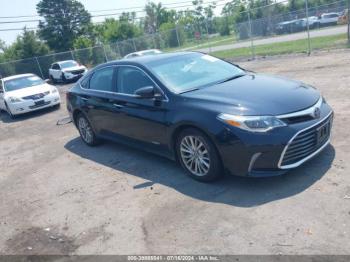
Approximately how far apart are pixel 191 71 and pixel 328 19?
96.1 ft

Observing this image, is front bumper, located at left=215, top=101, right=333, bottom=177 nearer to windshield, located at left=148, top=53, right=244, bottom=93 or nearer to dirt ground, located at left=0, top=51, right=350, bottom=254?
dirt ground, located at left=0, top=51, right=350, bottom=254

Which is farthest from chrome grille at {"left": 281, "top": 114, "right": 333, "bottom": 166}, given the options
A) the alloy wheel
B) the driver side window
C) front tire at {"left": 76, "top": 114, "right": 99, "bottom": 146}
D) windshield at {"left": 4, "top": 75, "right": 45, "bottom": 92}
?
windshield at {"left": 4, "top": 75, "right": 45, "bottom": 92}

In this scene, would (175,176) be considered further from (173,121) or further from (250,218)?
(250,218)

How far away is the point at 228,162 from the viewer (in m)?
4.59

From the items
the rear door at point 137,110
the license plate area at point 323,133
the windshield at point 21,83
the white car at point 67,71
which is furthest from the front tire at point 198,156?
the white car at point 67,71

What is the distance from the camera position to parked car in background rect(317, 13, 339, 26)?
99.9 ft

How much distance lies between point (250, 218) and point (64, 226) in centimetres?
227

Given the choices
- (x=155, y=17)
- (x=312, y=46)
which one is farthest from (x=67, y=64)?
(x=155, y=17)

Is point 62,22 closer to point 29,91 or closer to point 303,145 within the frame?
point 29,91

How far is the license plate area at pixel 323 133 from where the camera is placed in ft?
15.2

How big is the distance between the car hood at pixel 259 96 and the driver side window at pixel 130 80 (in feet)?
2.74

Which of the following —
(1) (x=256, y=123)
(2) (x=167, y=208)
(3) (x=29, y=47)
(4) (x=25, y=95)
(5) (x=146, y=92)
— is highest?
(3) (x=29, y=47)

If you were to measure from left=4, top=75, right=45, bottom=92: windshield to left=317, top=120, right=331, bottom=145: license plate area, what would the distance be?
11.9m

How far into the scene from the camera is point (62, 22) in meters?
59.6
